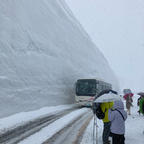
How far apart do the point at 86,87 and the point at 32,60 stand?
6683 mm

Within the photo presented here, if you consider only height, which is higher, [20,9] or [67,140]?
[20,9]

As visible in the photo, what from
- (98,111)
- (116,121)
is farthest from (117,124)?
(98,111)

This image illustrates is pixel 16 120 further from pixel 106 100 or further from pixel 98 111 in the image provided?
pixel 106 100

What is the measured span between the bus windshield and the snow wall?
323 cm

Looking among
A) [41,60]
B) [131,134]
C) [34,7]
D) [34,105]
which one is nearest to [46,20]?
[34,7]

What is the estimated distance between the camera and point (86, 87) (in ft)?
75.3

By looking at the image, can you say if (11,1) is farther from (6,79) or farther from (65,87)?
(65,87)

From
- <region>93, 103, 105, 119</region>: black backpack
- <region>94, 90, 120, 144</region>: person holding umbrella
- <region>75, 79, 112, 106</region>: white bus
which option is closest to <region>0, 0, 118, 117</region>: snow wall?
<region>75, 79, 112, 106</region>: white bus

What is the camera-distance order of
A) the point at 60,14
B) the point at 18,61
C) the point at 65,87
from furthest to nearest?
1. the point at 60,14
2. the point at 65,87
3. the point at 18,61

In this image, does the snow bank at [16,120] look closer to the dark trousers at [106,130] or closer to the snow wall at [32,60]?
the snow wall at [32,60]

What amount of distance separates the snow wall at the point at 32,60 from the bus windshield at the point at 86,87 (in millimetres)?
3234

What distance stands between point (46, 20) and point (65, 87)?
37.2ft

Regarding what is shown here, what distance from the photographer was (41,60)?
23406 millimetres

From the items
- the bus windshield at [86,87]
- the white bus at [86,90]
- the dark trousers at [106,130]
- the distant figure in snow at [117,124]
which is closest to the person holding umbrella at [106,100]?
the dark trousers at [106,130]
